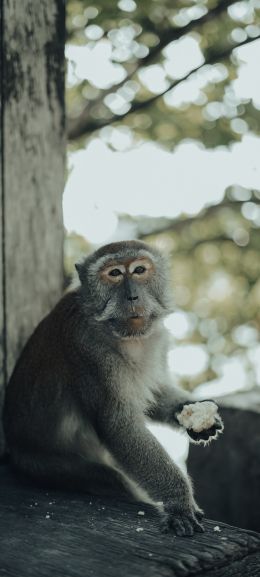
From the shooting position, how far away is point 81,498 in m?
3.61

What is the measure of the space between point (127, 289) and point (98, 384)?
440 mm

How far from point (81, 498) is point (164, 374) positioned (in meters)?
0.88

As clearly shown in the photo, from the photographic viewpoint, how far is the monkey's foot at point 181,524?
123 inches

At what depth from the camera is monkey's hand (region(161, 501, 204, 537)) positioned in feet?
10.2

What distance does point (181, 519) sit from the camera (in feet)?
10.4

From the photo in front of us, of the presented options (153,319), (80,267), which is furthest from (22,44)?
(153,319)

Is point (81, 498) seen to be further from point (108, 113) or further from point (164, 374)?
point (108, 113)

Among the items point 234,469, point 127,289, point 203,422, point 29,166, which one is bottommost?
point 203,422

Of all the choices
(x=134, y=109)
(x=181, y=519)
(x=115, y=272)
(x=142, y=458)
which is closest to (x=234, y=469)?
(x=142, y=458)

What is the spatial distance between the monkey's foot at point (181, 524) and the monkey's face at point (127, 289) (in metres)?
0.86

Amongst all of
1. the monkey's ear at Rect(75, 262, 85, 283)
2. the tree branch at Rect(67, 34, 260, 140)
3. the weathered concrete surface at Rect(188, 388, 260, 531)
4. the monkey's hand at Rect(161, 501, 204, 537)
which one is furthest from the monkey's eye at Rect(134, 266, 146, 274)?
the tree branch at Rect(67, 34, 260, 140)

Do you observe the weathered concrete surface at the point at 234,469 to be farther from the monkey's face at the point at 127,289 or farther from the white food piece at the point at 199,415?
the monkey's face at the point at 127,289

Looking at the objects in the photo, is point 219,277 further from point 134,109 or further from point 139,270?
point 139,270

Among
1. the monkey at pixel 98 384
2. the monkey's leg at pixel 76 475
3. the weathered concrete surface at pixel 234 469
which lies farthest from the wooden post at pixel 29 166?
the weathered concrete surface at pixel 234 469
